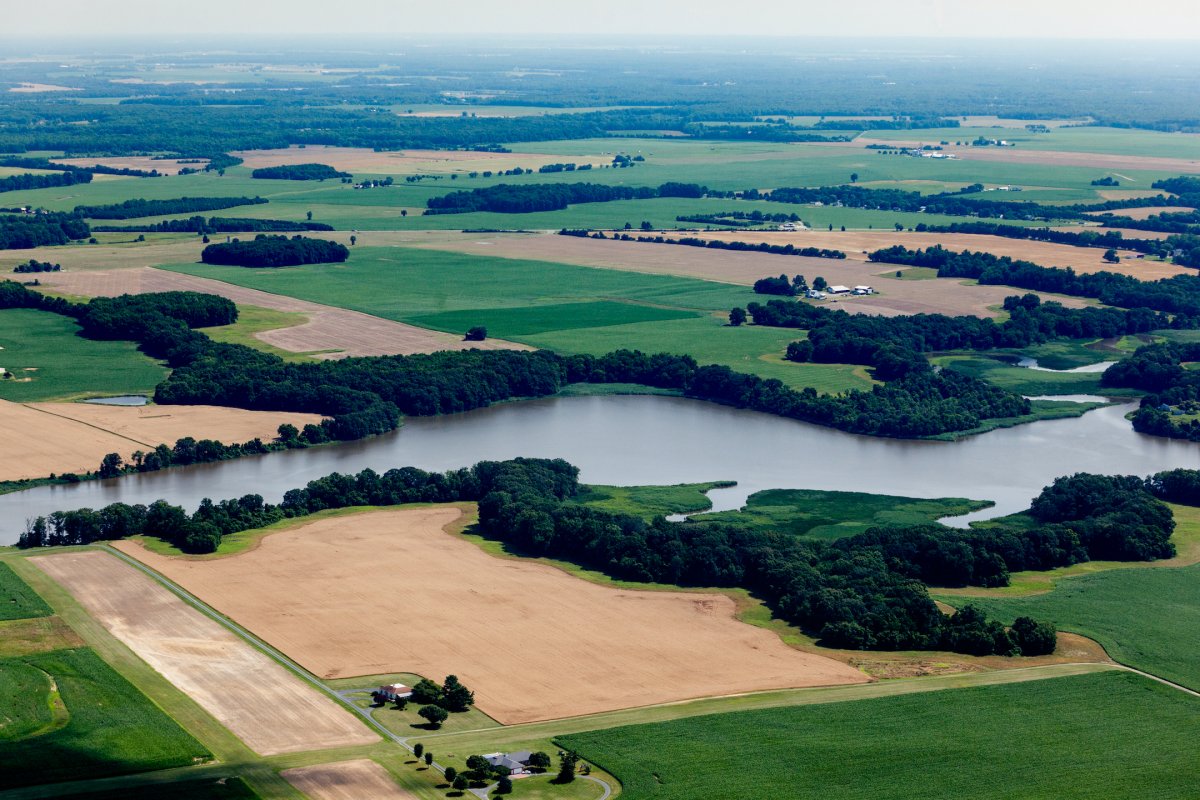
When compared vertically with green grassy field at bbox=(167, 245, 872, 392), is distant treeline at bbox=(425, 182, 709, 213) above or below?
above

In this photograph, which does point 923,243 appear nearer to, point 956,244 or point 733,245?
point 956,244

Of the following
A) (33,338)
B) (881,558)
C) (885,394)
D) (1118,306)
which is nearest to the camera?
(881,558)

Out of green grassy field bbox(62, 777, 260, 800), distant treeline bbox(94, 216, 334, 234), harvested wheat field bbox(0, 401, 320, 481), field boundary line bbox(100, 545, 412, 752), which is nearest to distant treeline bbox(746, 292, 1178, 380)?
harvested wheat field bbox(0, 401, 320, 481)

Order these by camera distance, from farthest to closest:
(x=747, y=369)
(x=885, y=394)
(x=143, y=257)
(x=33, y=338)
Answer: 1. (x=143, y=257)
2. (x=33, y=338)
3. (x=747, y=369)
4. (x=885, y=394)

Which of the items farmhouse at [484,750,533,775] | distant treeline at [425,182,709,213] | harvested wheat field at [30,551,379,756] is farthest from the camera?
distant treeline at [425,182,709,213]

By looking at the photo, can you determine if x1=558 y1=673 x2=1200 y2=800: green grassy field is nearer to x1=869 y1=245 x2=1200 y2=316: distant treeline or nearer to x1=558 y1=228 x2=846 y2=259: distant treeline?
x1=869 y1=245 x2=1200 y2=316: distant treeline

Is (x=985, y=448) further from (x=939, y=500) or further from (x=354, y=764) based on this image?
(x=354, y=764)

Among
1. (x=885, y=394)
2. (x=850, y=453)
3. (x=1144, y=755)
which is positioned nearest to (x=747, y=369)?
(x=885, y=394)
